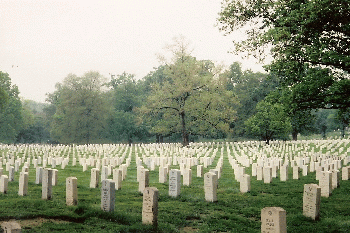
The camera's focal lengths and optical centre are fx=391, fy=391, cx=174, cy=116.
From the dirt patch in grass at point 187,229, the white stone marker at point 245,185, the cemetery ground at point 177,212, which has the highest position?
the white stone marker at point 245,185

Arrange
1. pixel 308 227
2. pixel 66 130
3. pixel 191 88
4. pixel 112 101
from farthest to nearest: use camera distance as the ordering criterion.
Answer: pixel 112 101, pixel 66 130, pixel 191 88, pixel 308 227

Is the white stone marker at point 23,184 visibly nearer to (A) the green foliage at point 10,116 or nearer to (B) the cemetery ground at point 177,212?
(B) the cemetery ground at point 177,212

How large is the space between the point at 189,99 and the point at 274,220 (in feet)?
127

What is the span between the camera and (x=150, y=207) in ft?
25.7

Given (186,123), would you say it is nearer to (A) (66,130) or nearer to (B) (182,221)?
(A) (66,130)

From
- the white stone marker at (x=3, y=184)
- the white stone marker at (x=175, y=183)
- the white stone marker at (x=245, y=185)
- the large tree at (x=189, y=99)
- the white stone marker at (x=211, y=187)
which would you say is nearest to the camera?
the white stone marker at (x=211, y=187)

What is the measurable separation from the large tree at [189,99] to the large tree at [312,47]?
2675cm

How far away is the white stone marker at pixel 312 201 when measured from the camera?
28.4 feet

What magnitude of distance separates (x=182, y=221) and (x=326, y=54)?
29.0 feet

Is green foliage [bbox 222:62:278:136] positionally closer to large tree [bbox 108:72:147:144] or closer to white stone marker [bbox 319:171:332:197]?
large tree [bbox 108:72:147:144]

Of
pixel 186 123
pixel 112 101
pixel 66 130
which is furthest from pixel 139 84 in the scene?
pixel 186 123

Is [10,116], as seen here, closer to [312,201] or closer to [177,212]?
[177,212]

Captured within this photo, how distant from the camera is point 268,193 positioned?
12531 mm

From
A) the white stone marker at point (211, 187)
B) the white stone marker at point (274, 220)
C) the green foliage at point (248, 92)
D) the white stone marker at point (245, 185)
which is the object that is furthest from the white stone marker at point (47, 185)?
the green foliage at point (248, 92)
